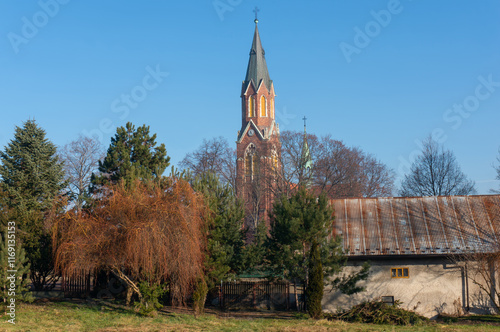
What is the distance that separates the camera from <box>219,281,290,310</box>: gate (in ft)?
69.0

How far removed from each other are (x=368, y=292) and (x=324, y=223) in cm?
343

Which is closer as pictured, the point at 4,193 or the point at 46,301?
the point at 46,301

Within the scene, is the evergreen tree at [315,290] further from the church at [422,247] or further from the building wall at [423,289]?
the building wall at [423,289]

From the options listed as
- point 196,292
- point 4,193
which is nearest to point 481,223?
point 196,292

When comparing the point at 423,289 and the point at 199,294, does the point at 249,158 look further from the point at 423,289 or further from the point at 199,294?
the point at 199,294

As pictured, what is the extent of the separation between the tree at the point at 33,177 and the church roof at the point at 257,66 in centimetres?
4224

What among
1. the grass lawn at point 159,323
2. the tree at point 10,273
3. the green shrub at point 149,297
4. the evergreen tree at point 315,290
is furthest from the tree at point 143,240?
the evergreen tree at point 315,290

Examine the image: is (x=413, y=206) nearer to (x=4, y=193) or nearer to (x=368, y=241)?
(x=368, y=241)

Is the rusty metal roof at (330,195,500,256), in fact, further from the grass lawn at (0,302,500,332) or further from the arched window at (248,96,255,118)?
the arched window at (248,96,255,118)

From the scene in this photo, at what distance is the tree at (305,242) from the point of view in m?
17.9

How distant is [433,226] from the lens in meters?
19.9

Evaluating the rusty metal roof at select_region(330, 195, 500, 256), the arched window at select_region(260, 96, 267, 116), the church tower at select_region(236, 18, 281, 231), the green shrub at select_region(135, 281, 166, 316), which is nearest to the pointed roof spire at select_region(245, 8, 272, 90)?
the church tower at select_region(236, 18, 281, 231)

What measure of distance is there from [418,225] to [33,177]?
65.4 feet

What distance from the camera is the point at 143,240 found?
54.3 ft
